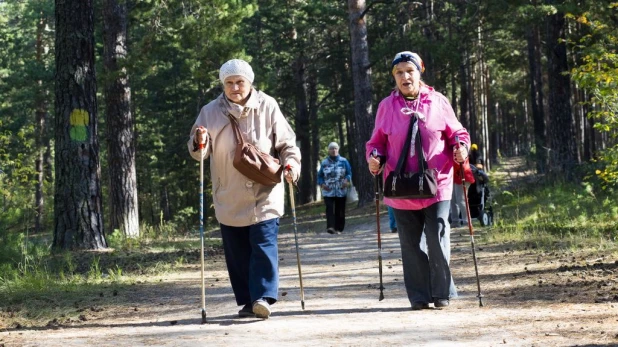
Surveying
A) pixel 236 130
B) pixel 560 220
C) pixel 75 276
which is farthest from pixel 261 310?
pixel 560 220

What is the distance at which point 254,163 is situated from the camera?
8242 mm

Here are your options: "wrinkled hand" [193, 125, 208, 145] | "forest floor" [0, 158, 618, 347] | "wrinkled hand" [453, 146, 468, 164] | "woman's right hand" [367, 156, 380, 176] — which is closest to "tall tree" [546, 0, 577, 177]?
"forest floor" [0, 158, 618, 347]

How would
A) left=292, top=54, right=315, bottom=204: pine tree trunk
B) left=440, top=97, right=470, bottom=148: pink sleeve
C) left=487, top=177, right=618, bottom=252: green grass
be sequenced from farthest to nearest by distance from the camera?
left=292, top=54, right=315, bottom=204: pine tree trunk < left=487, top=177, right=618, bottom=252: green grass < left=440, top=97, right=470, bottom=148: pink sleeve

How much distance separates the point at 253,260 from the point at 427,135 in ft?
5.93

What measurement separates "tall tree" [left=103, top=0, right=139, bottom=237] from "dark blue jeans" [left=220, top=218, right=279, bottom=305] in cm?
1222

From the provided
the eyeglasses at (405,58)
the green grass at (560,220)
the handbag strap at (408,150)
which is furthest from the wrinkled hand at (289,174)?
the green grass at (560,220)

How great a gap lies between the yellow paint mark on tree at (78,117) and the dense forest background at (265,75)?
0.02 meters

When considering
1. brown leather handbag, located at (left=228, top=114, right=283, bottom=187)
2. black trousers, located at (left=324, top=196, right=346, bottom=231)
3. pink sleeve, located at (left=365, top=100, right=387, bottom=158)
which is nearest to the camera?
brown leather handbag, located at (left=228, top=114, right=283, bottom=187)

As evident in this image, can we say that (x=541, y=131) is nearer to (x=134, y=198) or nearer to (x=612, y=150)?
(x=134, y=198)

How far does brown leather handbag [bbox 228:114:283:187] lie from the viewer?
825 centimetres

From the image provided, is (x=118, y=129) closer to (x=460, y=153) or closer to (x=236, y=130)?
(x=236, y=130)

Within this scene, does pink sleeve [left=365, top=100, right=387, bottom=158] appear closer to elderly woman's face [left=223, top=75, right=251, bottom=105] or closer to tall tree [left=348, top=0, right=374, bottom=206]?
elderly woman's face [left=223, top=75, right=251, bottom=105]

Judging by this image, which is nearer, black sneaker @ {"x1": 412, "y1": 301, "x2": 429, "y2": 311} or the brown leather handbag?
the brown leather handbag

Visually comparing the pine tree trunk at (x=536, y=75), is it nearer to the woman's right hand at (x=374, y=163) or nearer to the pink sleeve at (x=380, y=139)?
the pink sleeve at (x=380, y=139)
